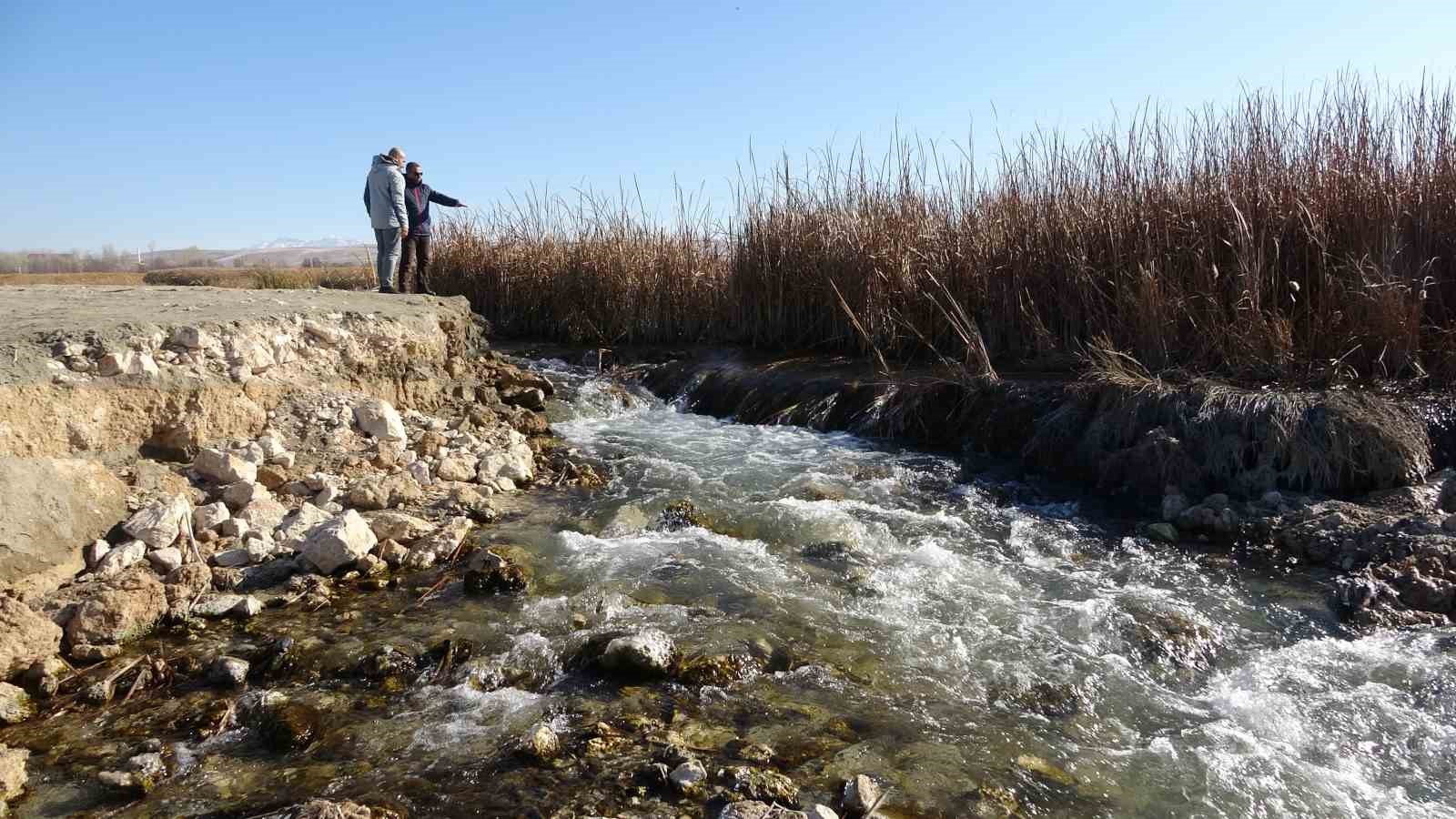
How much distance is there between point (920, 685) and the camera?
11.2ft

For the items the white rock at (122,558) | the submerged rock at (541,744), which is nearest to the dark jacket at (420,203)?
the white rock at (122,558)

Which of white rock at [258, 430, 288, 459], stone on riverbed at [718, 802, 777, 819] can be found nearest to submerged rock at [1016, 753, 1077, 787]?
stone on riverbed at [718, 802, 777, 819]

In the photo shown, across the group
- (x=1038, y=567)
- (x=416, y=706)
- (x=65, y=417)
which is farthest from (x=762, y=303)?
(x=416, y=706)

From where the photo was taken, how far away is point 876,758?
114 inches

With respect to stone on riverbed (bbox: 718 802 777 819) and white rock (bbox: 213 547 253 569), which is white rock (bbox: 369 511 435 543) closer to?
white rock (bbox: 213 547 253 569)

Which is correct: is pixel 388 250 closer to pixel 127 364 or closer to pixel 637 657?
pixel 127 364

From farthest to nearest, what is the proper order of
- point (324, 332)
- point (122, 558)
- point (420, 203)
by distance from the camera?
point (420, 203) → point (324, 332) → point (122, 558)

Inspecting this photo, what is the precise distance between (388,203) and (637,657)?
24.2ft

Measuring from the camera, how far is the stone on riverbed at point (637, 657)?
3.42 m

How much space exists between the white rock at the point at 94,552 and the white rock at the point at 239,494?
0.71 metres

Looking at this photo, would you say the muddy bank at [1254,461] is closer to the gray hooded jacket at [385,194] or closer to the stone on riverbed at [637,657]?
the stone on riverbed at [637,657]

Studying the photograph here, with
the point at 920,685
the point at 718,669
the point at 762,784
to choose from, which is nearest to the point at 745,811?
the point at 762,784

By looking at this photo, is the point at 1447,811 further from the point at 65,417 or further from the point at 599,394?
the point at 599,394

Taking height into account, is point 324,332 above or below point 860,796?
above
